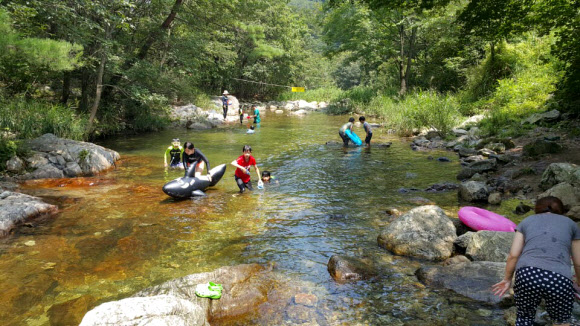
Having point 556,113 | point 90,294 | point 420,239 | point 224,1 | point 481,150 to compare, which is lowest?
point 90,294

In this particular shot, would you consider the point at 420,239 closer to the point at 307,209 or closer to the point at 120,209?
the point at 307,209

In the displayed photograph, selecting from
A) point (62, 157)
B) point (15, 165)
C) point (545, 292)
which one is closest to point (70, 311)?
point (545, 292)

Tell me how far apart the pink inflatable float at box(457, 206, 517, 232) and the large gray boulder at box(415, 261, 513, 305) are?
1139 mm

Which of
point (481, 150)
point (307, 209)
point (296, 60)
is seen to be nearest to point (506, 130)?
point (481, 150)

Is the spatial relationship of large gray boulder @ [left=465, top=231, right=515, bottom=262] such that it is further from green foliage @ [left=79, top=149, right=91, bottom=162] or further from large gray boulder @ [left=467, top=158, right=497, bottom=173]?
green foliage @ [left=79, top=149, right=91, bottom=162]

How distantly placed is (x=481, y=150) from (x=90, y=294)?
35.9ft

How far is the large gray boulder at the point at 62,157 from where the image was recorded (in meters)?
9.73

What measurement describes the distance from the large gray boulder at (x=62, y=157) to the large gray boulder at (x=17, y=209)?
2895 mm

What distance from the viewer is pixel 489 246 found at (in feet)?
15.8

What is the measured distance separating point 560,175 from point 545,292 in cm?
532

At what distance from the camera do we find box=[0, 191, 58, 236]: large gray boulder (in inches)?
240

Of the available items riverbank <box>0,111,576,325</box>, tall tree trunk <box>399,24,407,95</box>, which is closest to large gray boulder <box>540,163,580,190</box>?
riverbank <box>0,111,576,325</box>

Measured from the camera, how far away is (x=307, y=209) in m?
7.28


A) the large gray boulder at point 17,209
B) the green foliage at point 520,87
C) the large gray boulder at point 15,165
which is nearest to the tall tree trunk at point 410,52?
the green foliage at point 520,87
